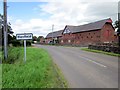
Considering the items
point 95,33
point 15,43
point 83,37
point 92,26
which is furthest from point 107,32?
point 15,43

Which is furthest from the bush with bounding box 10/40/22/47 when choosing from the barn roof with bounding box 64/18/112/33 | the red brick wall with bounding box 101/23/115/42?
the red brick wall with bounding box 101/23/115/42

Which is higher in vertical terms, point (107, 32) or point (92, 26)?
point (92, 26)

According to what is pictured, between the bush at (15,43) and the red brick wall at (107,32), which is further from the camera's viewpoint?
the red brick wall at (107,32)

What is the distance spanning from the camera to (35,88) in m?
7.57

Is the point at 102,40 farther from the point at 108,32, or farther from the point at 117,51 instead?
the point at 117,51

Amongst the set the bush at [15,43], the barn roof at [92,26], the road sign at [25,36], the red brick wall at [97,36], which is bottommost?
the bush at [15,43]

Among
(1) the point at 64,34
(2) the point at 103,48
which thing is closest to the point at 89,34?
(1) the point at 64,34

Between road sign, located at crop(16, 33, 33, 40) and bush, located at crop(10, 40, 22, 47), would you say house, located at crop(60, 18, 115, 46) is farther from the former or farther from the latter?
road sign, located at crop(16, 33, 33, 40)

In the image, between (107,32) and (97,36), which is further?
(97,36)

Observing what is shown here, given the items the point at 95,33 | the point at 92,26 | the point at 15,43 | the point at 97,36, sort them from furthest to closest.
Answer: the point at 92,26 → the point at 95,33 → the point at 97,36 → the point at 15,43

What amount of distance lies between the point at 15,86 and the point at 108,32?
64.9 metres

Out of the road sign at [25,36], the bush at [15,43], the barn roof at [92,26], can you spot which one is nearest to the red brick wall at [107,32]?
the barn roof at [92,26]

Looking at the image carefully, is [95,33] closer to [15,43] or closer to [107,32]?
[107,32]

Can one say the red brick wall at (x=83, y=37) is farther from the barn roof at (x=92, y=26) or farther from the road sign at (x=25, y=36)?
the road sign at (x=25, y=36)
